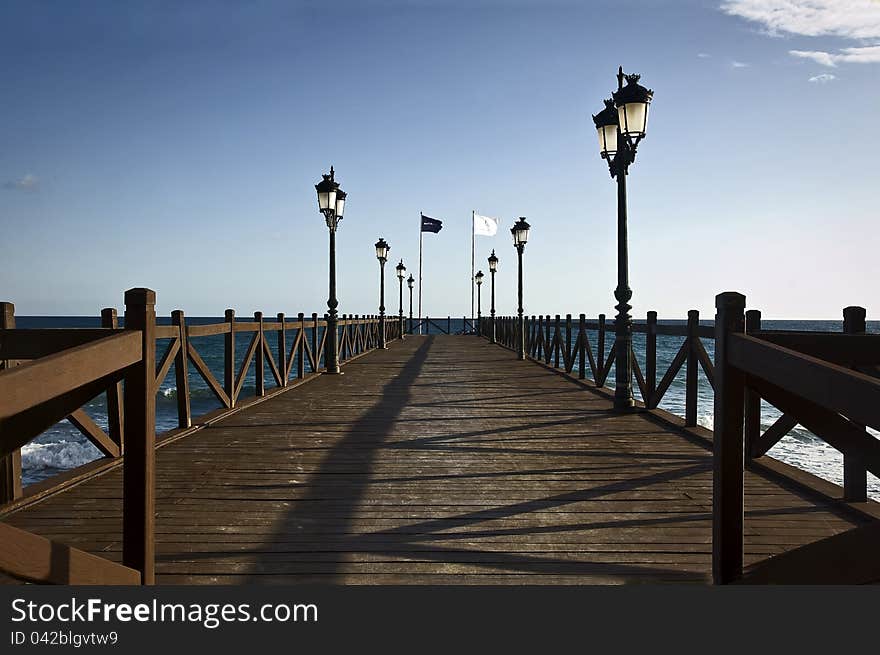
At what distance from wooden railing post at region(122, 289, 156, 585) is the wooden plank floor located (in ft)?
1.56

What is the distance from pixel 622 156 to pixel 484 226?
30.8 meters

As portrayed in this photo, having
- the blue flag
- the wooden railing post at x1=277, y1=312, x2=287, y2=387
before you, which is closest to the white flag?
the blue flag

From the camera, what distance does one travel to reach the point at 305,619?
2043 mm

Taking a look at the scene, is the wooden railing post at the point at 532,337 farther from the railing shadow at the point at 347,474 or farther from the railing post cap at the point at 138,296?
the railing post cap at the point at 138,296

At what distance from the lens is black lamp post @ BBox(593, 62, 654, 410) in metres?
7.17

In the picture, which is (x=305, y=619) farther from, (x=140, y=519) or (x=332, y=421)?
(x=332, y=421)

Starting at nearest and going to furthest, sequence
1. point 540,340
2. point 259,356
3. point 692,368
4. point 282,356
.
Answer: point 692,368 → point 259,356 → point 282,356 → point 540,340

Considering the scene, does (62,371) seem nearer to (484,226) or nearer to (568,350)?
(568,350)

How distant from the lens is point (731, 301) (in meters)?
2.26

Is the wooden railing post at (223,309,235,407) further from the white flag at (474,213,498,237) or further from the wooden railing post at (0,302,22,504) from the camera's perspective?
the white flag at (474,213,498,237)

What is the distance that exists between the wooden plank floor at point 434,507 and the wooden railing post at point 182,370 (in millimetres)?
288

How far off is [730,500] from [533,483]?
2032 mm

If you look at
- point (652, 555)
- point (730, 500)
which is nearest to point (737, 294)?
point (730, 500)

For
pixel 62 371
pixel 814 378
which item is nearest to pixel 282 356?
pixel 62 371
